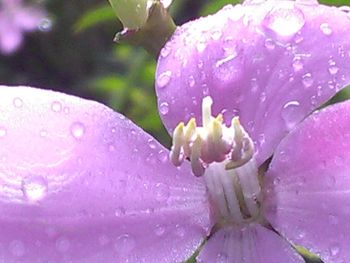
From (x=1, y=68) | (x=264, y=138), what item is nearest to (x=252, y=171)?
(x=264, y=138)

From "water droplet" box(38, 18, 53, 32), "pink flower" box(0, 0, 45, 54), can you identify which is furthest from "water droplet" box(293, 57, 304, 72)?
"pink flower" box(0, 0, 45, 54)

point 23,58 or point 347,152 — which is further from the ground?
point 347,152

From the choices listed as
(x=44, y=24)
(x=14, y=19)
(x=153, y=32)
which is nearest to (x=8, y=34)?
(x=14, y=19)

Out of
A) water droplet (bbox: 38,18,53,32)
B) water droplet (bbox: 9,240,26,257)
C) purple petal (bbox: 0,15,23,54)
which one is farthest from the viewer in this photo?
purple petal (bbox: 0,15,23,54)

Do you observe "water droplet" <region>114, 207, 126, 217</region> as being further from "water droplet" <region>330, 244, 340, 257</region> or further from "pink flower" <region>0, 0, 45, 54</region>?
"pink flower" <region>0, 0, 45, 54</region>

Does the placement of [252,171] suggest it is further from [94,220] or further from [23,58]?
[23,58]

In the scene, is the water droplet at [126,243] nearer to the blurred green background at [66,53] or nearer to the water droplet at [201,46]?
the water droplet at [201,46]

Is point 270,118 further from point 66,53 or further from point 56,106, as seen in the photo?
point 66,53
